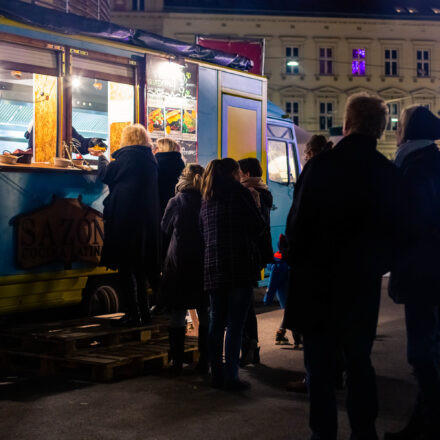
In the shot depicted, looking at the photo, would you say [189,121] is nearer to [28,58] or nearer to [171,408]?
[28,58]

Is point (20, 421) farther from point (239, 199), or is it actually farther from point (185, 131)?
point (185, 131)

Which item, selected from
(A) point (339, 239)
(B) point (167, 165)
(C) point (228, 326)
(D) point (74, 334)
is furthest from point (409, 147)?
(B) point (167, 165)

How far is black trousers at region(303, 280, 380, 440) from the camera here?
13.3 ft

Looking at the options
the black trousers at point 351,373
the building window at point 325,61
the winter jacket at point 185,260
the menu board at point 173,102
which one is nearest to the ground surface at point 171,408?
the winter jacket at point 185,260

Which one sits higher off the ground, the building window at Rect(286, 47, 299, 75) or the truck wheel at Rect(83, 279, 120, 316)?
the building window at Rect(286, 47, 299, 75)

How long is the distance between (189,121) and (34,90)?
77.8 inches

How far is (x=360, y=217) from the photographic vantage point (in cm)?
409

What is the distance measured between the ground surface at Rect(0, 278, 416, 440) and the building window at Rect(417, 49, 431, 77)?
47.7 meters

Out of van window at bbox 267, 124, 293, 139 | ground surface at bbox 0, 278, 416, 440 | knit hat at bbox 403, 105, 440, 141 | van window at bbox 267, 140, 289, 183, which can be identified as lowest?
ground surface at bbox 0, 278, 416, 440

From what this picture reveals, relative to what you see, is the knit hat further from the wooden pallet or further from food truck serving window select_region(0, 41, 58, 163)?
food truck serving window select_region(0, 41, 58, 163)

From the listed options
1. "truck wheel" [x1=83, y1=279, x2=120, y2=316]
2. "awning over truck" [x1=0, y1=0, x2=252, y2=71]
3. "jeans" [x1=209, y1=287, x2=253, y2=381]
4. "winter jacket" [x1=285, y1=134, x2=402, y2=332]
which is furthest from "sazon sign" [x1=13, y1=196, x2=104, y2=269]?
"winter jacket" [x1=285, y1=134, x2=402, y2=332]

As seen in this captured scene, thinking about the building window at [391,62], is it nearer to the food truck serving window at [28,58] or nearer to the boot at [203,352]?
the food truck serving window at [28,58]

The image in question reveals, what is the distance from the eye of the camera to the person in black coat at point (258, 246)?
707cm

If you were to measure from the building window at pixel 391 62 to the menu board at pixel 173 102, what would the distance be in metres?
44.8
